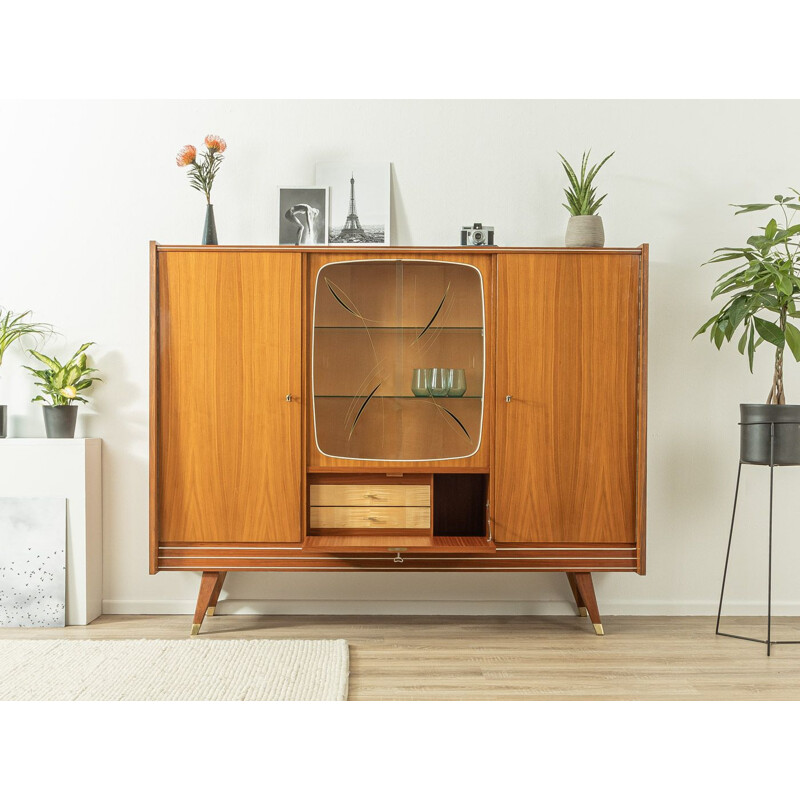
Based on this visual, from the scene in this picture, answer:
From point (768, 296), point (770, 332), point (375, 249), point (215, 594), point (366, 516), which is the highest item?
point (375, 249)

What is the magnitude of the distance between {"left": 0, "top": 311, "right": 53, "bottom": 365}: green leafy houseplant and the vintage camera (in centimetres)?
188

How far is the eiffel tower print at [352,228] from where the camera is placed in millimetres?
3148

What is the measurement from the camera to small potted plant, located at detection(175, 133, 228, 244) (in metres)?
2.94

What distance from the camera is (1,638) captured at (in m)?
2.85

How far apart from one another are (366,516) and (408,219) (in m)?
1.33

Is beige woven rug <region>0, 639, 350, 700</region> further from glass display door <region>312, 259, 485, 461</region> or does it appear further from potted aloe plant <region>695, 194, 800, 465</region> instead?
potted aloe plant <region>695, 194, 800, 465</region>

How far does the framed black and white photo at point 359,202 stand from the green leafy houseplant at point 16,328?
1.36 meters

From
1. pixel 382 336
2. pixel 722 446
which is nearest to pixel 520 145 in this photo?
pixel 382 336

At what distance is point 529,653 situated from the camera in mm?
2707

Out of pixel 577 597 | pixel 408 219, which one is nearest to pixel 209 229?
pixel 408 219

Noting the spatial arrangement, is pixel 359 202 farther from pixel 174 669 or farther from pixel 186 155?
pixel 174 669

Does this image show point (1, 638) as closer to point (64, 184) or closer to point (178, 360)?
point (178, 360)

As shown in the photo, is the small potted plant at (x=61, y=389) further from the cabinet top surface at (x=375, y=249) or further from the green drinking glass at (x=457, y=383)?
the green drinking glass at (x=457, y=383)

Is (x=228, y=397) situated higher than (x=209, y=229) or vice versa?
(x=209, y=229)
